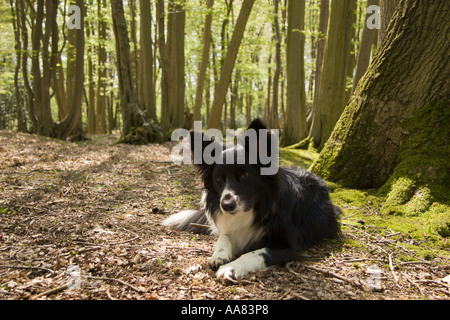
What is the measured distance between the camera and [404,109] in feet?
16.2

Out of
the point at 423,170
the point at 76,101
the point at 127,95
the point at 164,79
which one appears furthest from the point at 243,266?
the point at 76,101

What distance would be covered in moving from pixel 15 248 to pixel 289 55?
1070 centimetres

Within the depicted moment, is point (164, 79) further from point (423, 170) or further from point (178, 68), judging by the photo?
point (423, 170)

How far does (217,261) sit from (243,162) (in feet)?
3.59

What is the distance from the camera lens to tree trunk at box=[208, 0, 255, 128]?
30.5ft

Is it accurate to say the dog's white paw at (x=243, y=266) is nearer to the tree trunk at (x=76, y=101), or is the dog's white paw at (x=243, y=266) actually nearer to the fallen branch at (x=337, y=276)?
the fallen branch at (x=337, y=276)

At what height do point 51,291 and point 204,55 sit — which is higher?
point 204,55

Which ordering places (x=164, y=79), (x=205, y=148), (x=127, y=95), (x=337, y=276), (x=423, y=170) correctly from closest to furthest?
1. (x=337, y=276)
2. (x=205, y=148)
3. (x=423, y=170)
4. (x=127, y=95)
5. (x=164, y=79)

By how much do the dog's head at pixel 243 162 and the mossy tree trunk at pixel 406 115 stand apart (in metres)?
2.20

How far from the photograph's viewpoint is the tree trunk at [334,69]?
9.54m

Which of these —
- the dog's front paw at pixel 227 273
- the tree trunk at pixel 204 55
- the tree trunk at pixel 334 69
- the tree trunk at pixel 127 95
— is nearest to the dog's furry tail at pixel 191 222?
the dog's front paw at pixel 227 273

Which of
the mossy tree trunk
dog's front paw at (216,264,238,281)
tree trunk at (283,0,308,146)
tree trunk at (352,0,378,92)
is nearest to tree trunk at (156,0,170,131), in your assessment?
tree trunk at (283,0,308,146)

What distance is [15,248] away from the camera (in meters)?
3.55
